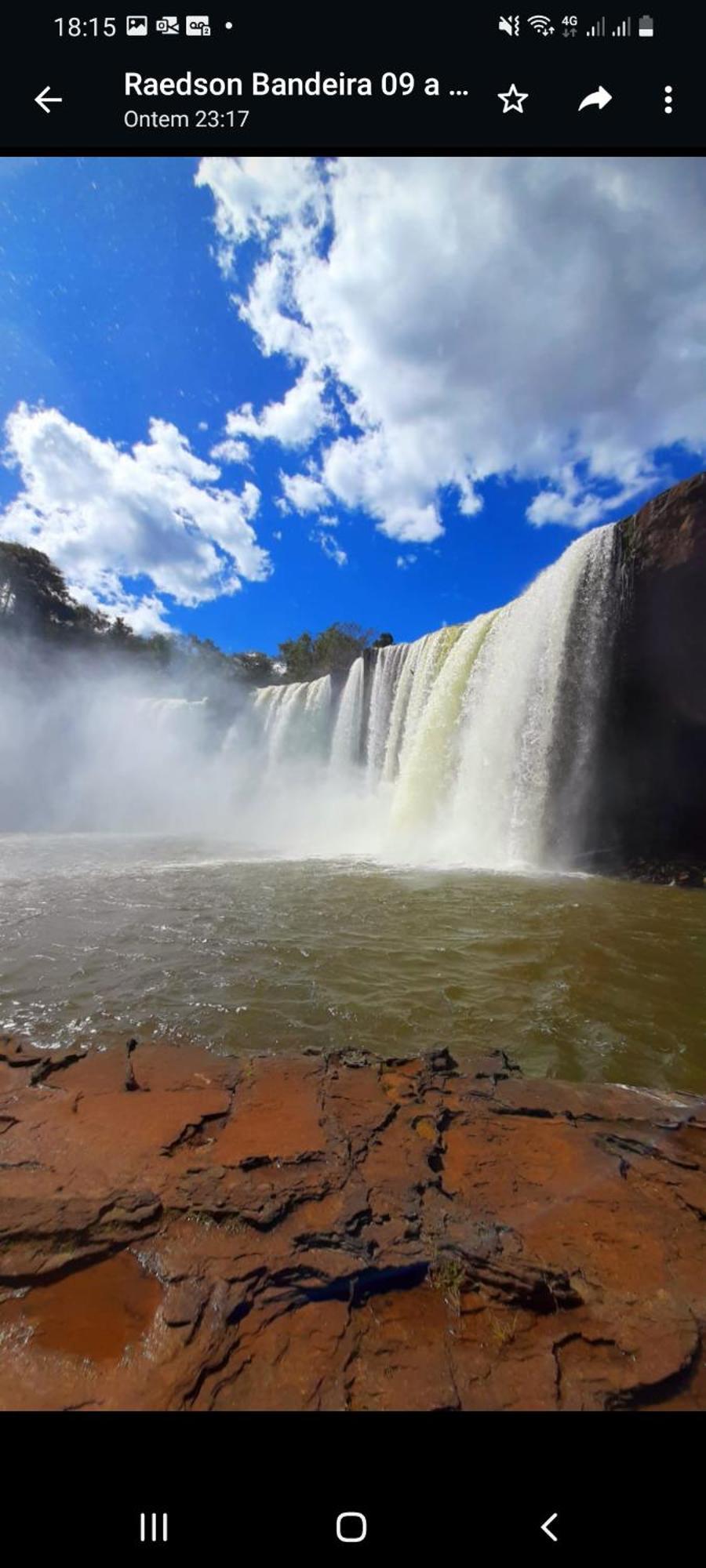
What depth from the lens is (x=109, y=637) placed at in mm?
32375

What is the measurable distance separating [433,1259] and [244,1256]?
0.58 m

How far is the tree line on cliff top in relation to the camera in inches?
1156

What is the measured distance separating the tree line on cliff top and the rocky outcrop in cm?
1442

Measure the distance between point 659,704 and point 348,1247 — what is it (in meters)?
13.0

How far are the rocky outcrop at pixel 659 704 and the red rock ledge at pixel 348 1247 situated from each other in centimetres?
1024

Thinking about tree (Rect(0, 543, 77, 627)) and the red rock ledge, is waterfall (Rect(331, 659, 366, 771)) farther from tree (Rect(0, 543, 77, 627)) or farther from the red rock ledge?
tree (Rect(0, 543, 77, 627))

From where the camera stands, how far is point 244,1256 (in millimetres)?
1517

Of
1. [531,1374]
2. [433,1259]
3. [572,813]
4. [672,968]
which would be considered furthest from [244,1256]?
[572,813]

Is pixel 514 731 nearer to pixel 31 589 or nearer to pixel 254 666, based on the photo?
pixel 31 589

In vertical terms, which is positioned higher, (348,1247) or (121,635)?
(121,635)
